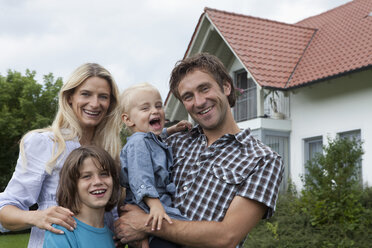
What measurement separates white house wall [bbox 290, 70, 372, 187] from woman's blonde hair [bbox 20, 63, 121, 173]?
42.4 ft

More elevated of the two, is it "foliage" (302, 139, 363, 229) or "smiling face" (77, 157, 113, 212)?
"foliage" (302, 139, 363, 229)

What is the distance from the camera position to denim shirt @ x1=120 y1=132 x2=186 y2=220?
11.5ft

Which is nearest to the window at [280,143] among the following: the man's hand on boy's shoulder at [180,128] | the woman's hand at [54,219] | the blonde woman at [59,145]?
the man's hand on boy's shoulder at [180,128]

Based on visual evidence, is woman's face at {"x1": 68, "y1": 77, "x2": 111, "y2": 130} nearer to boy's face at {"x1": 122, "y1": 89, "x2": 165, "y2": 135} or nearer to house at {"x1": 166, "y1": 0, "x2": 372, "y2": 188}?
boy's face at {"x1": 122, "y1": 89, "x2": 165, "y2": 135}

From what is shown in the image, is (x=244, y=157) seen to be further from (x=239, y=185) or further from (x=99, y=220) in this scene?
(x=99, y=220)

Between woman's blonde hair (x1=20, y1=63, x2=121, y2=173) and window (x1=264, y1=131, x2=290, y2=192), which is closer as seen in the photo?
woman's blonde hair (x1=20, y1=63, x2=121, y2=173)

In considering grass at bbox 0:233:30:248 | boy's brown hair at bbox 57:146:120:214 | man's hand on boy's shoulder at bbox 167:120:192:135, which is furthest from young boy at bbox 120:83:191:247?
grass at bbox 0:233:30:248

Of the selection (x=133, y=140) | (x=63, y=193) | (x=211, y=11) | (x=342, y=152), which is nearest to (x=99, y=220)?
(x=63, y=193)

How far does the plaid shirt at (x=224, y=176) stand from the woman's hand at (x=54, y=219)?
0.72 m

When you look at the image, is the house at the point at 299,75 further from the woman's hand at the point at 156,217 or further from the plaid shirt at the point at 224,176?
the woman's hand at the point at 156,217

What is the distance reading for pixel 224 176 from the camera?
144 inches

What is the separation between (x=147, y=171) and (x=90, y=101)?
2.37 feet

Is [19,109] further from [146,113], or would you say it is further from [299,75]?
[146,113]

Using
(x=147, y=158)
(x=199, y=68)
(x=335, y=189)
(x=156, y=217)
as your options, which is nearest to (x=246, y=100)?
(x=335, y=189)
